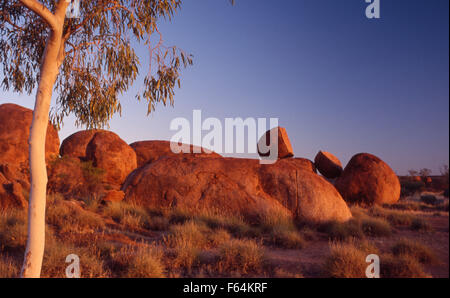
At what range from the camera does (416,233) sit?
8812 mm

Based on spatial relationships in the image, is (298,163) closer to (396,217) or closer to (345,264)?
(396,217)

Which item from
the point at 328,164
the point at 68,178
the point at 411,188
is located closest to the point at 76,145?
the point at 68,178

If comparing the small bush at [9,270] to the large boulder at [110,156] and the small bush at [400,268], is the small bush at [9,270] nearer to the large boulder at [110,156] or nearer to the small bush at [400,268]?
the small bush at [400,268]

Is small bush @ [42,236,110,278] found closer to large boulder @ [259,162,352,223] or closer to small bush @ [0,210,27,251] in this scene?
small bush @ [0,210,27,251]

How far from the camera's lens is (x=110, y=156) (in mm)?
22219

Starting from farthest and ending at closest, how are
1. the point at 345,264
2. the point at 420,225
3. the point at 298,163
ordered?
the point at 298,163 → the point at 420,225 → the point at 345,264

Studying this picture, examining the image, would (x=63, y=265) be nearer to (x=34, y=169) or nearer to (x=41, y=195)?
(x=41, y=195)

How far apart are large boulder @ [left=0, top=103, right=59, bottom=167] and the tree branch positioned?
1493 centimetres

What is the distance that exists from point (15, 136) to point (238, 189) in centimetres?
1639

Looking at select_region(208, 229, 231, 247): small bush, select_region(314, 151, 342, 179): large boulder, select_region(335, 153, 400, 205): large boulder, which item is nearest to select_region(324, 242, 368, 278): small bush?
select_region(208, 229, 231, 247): small bush

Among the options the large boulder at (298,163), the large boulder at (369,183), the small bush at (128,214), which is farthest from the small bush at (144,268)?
the large boulder at (369,183)

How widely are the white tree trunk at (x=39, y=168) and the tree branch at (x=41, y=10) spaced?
0.48 feet

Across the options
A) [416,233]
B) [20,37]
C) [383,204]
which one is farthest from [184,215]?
[383,204]
